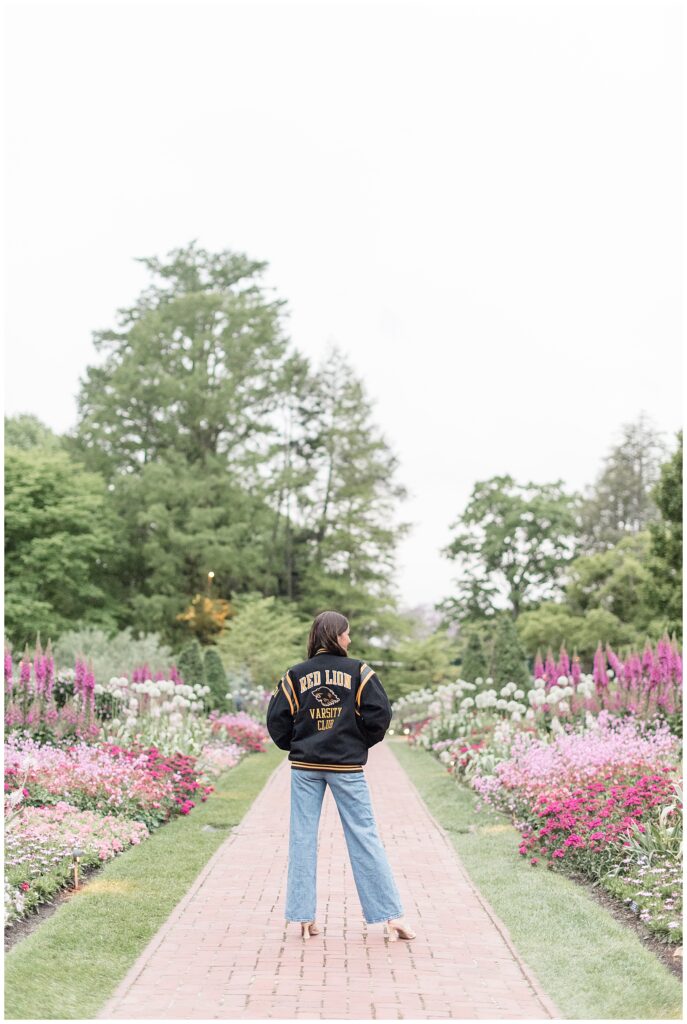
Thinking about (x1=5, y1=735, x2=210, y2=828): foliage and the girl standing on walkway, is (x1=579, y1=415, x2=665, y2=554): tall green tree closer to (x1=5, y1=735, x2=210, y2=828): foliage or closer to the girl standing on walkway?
(x1=5, y1=735, x2=210, y2=828): foliage

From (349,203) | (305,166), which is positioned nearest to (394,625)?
(349,203)

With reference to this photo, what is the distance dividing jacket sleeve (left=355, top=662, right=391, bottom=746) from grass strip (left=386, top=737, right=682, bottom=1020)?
144 cm

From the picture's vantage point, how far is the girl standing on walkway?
18.3 ft

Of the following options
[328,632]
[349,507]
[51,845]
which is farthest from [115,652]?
[328,632]

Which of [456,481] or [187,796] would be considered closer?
[187,796]

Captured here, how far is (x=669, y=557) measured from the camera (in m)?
25.3

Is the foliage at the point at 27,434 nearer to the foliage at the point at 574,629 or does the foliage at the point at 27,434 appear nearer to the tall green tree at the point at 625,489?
the foliage at the point at 574,629

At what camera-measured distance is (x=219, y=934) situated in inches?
224

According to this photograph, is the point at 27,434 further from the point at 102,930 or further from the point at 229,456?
the point at 102,930

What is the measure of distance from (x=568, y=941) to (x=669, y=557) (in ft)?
68.3

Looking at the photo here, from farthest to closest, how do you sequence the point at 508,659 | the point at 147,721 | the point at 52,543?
1. the point at 52,543
2. the point at 508,659
3. the point at 147,721

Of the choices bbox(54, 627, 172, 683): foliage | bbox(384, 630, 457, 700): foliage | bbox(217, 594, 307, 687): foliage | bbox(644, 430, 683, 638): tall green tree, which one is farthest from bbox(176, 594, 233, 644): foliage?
bbox(644, 430, 683, 638): tall green tree

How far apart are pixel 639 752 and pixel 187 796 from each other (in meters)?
5.00

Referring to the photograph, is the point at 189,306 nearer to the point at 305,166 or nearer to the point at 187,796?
the point at 305,166
